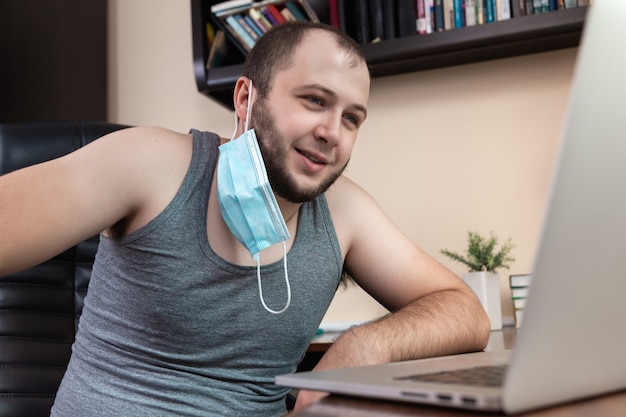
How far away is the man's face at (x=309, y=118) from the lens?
114cm

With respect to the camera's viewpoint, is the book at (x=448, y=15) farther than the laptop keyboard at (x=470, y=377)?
Yes

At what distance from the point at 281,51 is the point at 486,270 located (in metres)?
0.83

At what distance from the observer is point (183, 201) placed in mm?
1039

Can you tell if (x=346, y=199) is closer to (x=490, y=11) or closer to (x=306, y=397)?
(x=306, y=397)

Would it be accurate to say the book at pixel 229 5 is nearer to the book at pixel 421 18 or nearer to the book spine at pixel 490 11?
the book at pixel 421 18

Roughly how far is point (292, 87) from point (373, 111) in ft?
3.01

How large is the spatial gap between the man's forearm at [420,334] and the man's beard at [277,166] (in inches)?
10.5

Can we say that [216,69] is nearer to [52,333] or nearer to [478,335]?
[52,333]

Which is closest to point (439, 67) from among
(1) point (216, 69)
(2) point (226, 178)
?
(1) point (216, 69)

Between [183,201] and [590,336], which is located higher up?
[590,336]

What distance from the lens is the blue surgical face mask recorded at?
40.0 inches

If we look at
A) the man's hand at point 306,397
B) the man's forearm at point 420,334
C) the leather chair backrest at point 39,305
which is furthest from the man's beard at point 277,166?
the man's hand at point 306,397

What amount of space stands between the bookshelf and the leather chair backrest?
64cm

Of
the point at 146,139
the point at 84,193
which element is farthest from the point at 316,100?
the point at 84,193
